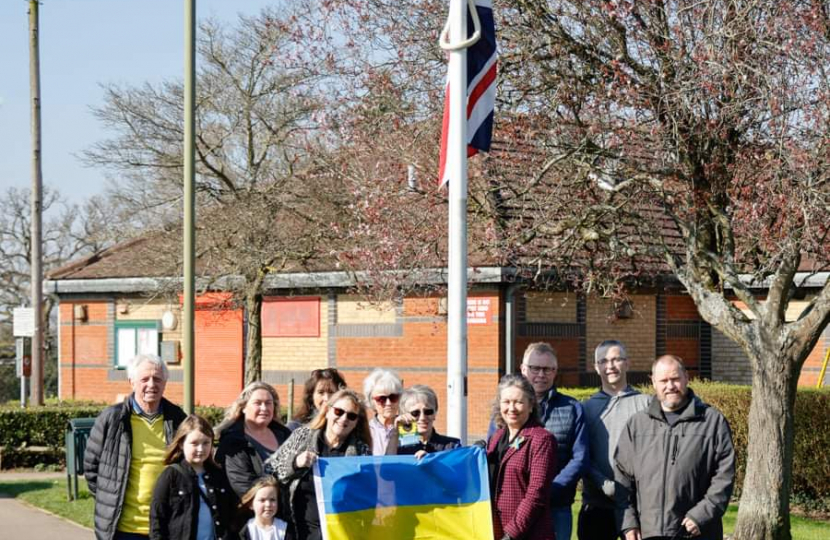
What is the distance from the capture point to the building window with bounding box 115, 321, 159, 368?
Result: 33.5m

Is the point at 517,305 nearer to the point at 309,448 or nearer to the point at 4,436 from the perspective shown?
the point at 4,436

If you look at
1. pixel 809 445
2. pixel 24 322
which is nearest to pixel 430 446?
pixel 809 445

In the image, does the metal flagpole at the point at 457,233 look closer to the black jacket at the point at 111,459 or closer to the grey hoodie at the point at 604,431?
the grey hoodie at the point at 604,431

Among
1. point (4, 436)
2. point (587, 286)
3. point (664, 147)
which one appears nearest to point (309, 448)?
point (664, 147)

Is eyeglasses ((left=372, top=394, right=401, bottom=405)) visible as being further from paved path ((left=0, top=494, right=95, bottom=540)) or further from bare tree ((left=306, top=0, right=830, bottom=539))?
paved path ((left=0, top=494, right=95, bottom=540))

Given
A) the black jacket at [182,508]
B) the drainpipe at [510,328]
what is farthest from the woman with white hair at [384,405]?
the drainpipe at [510,328]

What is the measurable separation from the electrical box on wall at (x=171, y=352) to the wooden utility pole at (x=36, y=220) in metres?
4.18

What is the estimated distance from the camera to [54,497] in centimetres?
1709

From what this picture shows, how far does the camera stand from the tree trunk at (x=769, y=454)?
1257cm

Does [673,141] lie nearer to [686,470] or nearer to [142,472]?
[686,470]

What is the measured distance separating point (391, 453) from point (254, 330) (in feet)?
64.6

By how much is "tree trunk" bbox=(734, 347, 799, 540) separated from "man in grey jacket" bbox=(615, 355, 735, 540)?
18.2 feet

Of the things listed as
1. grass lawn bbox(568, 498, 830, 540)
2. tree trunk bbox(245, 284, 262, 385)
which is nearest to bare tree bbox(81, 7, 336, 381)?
tree trunk bbox(245, 284, 262, 385)

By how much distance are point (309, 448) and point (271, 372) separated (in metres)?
23.6
